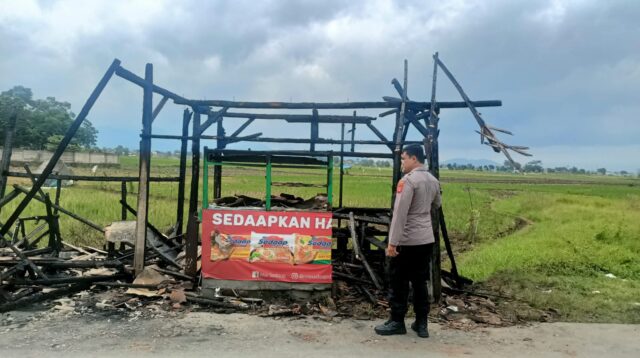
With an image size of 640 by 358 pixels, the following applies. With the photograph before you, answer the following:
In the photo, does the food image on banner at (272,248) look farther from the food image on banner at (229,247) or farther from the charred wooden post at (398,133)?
the charred wooden post at (398,133)

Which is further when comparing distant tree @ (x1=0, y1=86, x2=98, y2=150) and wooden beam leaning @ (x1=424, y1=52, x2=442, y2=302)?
distant tree @ (x1=0, y1=86, x2=98, y2=150)

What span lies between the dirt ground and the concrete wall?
39.7 metres

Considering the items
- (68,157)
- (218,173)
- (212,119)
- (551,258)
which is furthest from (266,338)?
(68,157)

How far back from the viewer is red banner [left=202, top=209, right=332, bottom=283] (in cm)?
628

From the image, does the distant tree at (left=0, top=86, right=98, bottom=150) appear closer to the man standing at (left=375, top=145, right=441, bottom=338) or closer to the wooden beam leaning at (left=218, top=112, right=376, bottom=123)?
the wooden beam leaning at (left=218, top=112, right=376, bottom=123)

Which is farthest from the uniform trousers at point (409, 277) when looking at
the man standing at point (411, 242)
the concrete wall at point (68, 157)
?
the concrete wall at point (68, 157)

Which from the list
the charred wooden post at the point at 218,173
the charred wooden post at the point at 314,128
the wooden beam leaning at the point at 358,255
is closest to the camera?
the wooden beam leaning at the point at 358,255

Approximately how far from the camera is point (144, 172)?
6.73m

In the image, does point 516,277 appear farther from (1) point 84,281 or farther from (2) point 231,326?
(1) point 84,281

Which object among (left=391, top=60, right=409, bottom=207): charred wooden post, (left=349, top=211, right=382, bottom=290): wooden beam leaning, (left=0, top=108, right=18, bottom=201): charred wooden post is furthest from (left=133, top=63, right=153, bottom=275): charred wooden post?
(left=391, top=60, right=409, bottom=207): charred wooden post

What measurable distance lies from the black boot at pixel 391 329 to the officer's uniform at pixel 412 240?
0.06m

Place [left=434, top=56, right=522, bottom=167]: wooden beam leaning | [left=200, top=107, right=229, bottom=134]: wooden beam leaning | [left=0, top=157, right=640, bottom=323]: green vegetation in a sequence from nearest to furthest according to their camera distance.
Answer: [left=434, top=56, right=522, bottom=167]: wooden beam leaning
[left=0, top=157, right=640, bottom=323]: green vegetation
[left=200, top=107, right=229, bottom=134]: wooden beam leaning

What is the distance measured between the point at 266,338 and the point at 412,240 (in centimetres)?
186

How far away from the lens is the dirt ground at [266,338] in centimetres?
452
